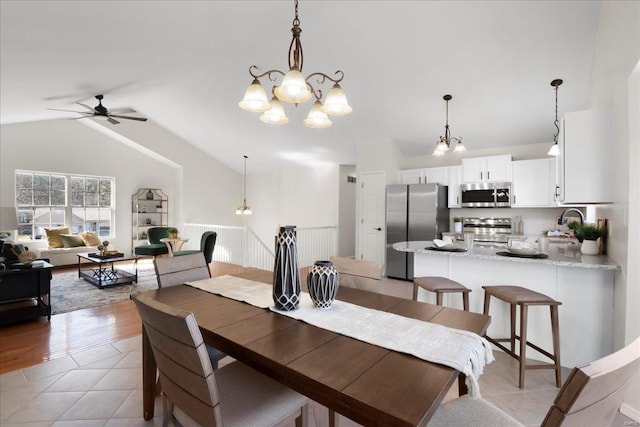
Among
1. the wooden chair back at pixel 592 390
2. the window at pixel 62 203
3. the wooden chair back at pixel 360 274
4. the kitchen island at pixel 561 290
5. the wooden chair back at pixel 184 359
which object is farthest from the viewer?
the window at pixel 62 203

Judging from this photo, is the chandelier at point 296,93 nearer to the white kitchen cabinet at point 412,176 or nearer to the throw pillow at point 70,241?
the white kitchen cabinet at point 412,176

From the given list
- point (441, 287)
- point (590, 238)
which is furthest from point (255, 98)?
point (590, 238)

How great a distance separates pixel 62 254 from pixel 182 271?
5.96m

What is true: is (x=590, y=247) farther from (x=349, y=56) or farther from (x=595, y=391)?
(x=349, y=56)

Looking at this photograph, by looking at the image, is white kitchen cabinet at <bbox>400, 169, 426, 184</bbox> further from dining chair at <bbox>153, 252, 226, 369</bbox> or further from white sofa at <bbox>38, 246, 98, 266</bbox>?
white sofa at <bbox>38, 246, 98, 266</bbox>

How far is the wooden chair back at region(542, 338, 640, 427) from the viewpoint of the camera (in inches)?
25.6

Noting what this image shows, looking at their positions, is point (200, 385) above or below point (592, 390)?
below

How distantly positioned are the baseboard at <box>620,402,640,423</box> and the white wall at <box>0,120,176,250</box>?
8551mm

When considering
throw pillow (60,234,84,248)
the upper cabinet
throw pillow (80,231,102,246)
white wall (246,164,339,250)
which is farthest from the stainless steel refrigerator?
throw pillow (60,234,84,248)

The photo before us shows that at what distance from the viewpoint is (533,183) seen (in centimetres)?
468

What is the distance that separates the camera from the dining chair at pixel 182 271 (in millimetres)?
1991

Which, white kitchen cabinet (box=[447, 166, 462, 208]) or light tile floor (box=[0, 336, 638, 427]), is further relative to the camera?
white kitchen cabinet (box=[447, 166, 462, 208])

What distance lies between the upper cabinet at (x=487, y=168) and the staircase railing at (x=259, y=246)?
308 centimetres

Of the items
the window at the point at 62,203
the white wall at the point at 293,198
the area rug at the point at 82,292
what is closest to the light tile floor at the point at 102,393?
the area rug at the point at 82,292
